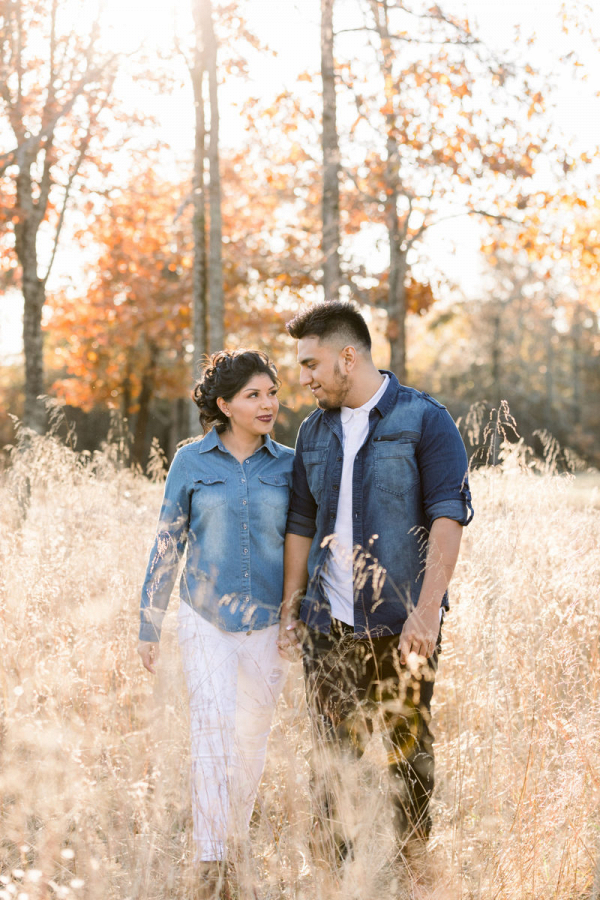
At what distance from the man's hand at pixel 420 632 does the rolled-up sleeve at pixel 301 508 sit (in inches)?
23.3

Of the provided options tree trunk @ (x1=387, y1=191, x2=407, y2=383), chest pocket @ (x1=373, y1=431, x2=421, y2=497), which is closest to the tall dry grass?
chest pocket @ (x1=373, y1=431, x2=421, y2=497)

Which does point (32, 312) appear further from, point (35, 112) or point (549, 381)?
point (549, 381)

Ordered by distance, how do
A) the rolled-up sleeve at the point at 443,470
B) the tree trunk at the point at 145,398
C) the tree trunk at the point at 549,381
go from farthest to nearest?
the tree trunk at the point at 549,381
the tree trunk at the point at 145,398
the rolled-up sleeve at the point at 443,470

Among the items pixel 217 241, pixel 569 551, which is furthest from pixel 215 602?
pixel 217 241

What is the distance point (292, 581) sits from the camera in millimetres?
3014

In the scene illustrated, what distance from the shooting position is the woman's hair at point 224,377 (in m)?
3.03

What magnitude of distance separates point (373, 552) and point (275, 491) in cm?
49

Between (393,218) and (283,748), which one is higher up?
(393,218)

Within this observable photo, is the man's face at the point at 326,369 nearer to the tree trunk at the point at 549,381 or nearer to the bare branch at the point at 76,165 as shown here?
the bare branch at the point at 76,165

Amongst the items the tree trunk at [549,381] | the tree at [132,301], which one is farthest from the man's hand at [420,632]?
the tree trunk at [549,381]

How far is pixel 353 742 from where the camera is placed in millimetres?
2723

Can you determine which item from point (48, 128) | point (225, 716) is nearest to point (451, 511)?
point (225, 716)

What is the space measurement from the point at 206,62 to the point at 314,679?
891 cm

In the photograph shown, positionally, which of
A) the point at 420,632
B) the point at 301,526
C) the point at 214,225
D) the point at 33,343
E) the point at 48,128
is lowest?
the point at 420,632
